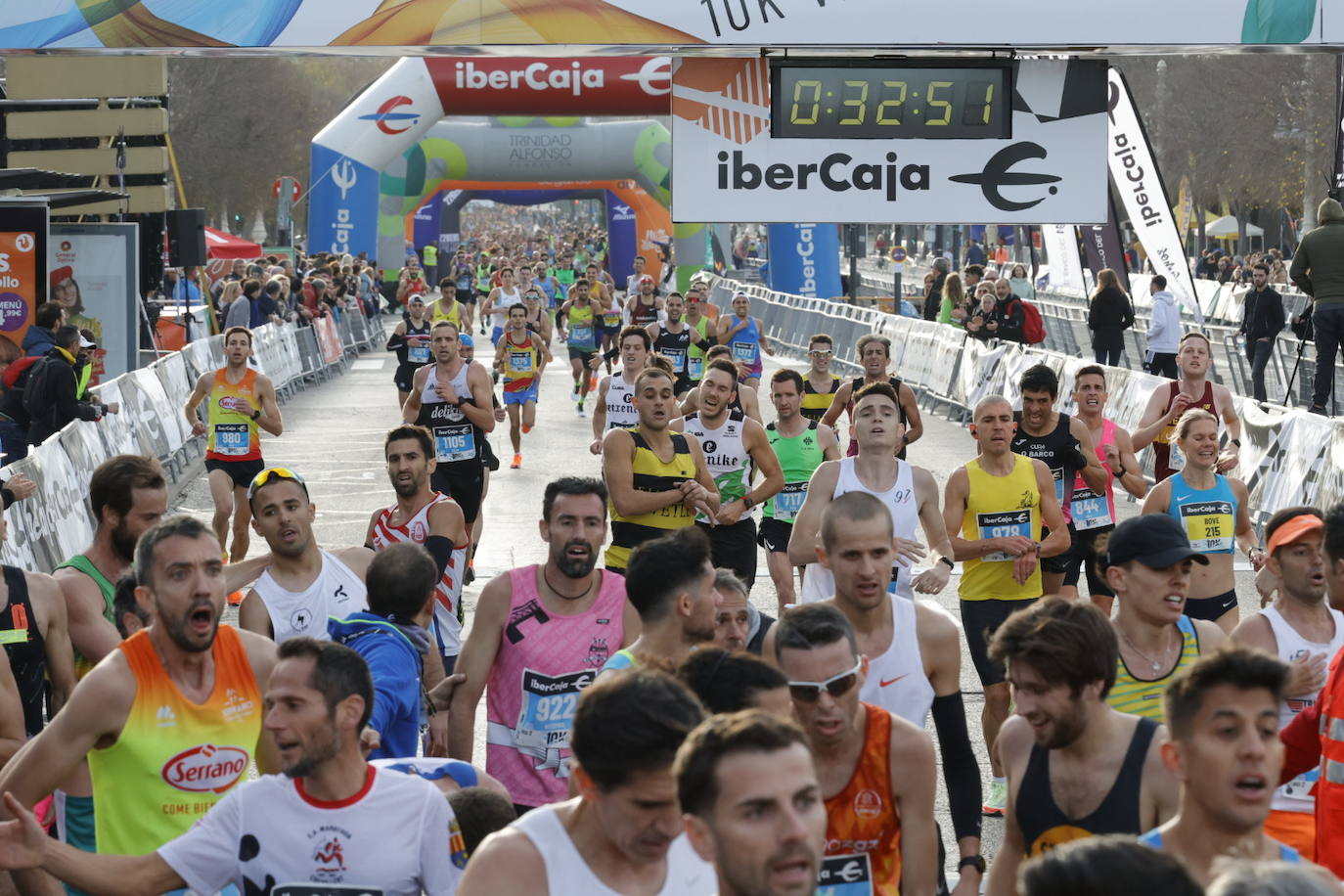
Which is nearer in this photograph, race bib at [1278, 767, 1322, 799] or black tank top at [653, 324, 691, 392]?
race bib at [1278, 767, 1322, 799]

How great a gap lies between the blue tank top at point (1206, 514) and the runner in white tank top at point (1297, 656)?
263cm

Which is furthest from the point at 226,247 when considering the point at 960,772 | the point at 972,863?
the point at 972,863

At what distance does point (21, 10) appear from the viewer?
10.2m

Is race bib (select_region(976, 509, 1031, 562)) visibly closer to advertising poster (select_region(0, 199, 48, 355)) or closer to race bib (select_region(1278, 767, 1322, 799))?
race bib (select_region(1278, 767, 1322, 799))

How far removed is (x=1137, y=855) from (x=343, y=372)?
31469 millimetres

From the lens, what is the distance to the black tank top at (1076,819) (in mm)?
4102

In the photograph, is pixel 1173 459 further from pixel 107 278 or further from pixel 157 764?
pixel 107 278

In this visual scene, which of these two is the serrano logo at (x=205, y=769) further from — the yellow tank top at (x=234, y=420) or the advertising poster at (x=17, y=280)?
the advertising poster at (x=17, y=280)

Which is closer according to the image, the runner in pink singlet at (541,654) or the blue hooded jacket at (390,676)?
Answer: the blue hooded jacket at (390,676)

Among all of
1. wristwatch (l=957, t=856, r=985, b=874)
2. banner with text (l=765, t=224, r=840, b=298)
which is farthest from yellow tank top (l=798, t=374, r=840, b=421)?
banner with text (l=765, t=224, r=840, b=298)

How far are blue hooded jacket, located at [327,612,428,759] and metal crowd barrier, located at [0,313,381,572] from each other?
4.96 metres

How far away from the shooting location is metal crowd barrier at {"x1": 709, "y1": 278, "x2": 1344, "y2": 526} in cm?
1385

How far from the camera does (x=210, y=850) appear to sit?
3932 mm

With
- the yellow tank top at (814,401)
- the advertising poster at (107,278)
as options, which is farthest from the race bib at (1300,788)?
the advertising poster at (107,278)
